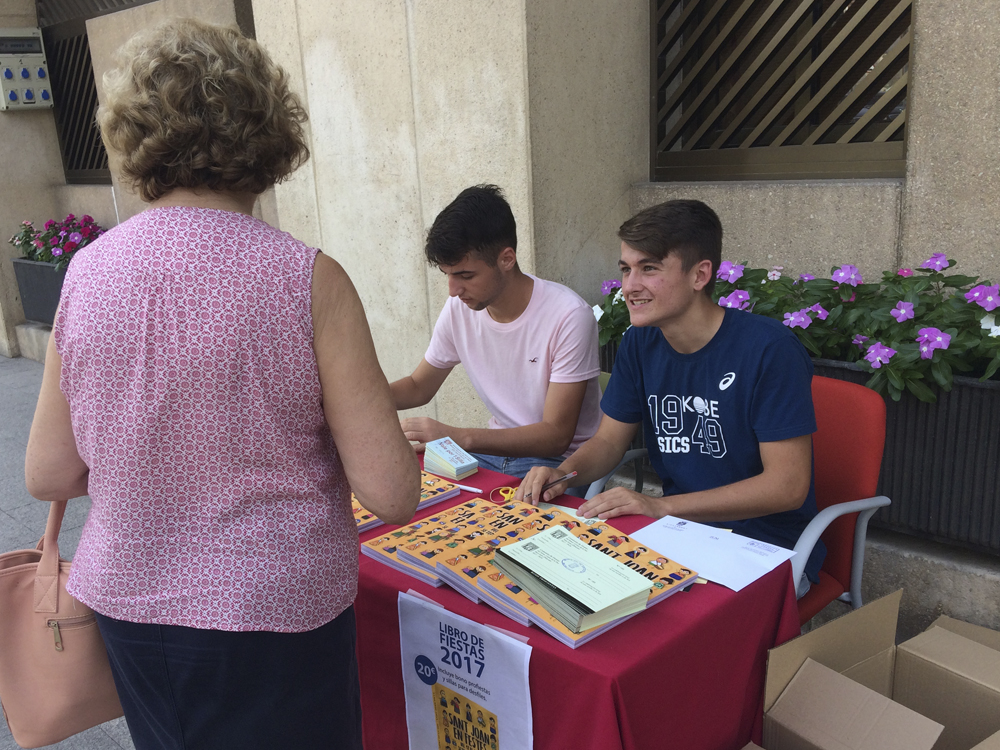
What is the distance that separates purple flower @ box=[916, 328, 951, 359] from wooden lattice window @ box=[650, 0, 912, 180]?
94 cm

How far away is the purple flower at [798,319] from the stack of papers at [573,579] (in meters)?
1.41

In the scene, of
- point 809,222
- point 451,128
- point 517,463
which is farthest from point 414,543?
point 451,128

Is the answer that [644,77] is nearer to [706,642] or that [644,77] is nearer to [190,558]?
[706,642]

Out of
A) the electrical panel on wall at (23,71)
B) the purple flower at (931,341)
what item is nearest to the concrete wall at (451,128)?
the purple flower at (931,341)

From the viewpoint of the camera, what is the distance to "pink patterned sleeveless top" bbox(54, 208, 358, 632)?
3.72ft

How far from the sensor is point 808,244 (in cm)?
322

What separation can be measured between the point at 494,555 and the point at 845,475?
1050mm

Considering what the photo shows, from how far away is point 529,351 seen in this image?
8.55ft

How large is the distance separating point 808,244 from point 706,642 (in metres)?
2.18

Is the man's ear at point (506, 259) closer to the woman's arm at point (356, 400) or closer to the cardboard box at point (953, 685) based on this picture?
the woman's arm at point (356, 400)

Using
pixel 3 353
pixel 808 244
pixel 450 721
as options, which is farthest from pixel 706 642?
pixel 3 353

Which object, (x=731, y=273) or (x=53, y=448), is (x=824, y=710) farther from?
(x=731, y=273)

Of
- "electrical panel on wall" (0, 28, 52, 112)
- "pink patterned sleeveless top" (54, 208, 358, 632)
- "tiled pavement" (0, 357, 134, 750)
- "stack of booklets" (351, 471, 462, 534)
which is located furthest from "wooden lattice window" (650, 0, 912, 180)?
"electrical panel on wall" (0, 28, 52, 112)

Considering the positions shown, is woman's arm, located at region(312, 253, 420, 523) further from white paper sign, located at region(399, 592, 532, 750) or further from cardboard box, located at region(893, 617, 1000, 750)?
cardboard box, located at region(893, 617, 1000, 750)
